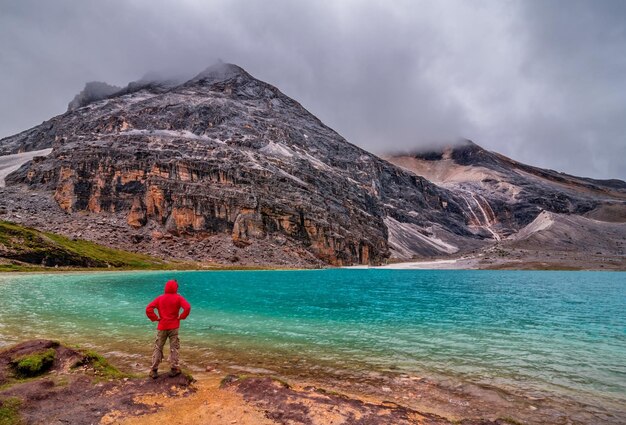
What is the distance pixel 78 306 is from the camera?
3825cm

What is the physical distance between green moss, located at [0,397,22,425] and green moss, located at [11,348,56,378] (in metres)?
3.21

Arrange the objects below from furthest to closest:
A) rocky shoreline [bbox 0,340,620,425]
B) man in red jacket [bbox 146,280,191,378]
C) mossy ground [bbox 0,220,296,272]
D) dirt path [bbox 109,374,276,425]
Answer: mossy ground [bbox 0,220,296,272] < man in red jacket [bbox 146,280,191,378] < rocky shoreline [bbox 0,340,620,425] < dirt path [bbox 109,374,276,425]

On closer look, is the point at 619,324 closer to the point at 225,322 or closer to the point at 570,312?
the point at 570,312

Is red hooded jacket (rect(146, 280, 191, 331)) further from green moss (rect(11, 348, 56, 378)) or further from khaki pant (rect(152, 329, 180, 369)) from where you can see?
green moss (rect(11, 348, 56, 378))

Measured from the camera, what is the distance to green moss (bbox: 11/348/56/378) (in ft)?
45.5

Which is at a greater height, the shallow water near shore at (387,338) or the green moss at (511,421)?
the green moss at (511,421)

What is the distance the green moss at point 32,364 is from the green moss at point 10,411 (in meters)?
3.21

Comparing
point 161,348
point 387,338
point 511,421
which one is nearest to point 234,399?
point 161,348

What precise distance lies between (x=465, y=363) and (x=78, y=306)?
37096 millimetres

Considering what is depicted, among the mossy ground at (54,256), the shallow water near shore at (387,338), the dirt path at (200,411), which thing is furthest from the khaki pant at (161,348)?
the mossy ground at (54,256)

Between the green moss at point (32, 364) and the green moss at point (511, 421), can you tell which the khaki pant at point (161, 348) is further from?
the green moss at point (511, 421)

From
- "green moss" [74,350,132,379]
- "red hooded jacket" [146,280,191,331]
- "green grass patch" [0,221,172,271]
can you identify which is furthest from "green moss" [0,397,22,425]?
"green grass patch" [0,221,172,271]

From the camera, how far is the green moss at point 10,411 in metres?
9.91

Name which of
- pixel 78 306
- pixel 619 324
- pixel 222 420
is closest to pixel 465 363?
pixel 222 420
